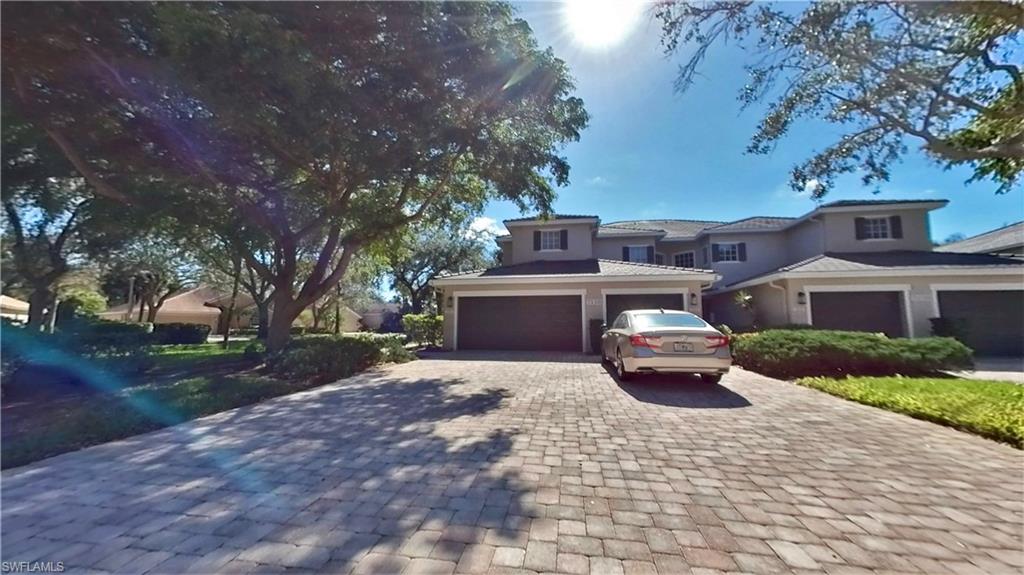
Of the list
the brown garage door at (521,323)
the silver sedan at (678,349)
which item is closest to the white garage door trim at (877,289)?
the brown garage door at (521,323)

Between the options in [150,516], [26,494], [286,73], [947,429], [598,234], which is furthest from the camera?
[598,234]

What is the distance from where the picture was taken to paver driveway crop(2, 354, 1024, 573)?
2.26 metres

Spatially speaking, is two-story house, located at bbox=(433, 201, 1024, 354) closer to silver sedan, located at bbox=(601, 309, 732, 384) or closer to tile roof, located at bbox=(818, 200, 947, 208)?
tile roof, located at bbox=(818, 200, 947, 208)

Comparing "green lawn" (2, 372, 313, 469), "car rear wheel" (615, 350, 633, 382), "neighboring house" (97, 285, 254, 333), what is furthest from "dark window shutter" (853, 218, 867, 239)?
"neighboring house" (97, 285, 254, 333)

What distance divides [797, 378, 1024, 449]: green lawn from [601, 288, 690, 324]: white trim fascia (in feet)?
19.8

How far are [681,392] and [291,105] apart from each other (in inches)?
341

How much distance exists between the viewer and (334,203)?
10891mm

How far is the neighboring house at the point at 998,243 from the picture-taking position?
673 inches

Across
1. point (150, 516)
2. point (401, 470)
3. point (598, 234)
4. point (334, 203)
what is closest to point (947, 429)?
point (401, 470)

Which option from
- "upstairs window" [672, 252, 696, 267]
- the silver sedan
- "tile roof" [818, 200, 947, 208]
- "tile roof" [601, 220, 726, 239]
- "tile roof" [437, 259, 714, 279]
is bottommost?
the silver sedan

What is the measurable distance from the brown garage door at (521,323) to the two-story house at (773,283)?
Answer: 0.04m

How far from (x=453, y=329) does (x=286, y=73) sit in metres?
10.6

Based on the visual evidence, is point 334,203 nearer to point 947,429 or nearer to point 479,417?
point 479,417

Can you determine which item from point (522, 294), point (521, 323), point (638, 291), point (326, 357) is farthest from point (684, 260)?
point (326, 357)
